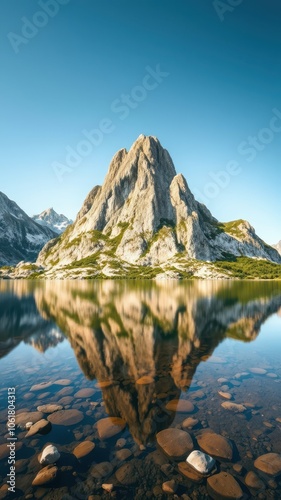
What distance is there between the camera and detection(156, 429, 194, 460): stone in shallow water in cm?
1053

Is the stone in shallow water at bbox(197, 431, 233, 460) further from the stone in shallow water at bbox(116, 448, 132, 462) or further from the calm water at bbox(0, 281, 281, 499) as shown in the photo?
the stone in shallow water at bbox(116, 448, 132, 462)

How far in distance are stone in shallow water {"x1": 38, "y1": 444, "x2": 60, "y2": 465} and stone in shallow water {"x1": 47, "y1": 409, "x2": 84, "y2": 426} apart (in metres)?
2.53

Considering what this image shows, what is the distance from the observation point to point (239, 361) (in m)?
23.1

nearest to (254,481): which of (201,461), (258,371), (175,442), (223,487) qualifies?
(223,487)

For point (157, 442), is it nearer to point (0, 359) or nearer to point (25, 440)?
point (25, 440)

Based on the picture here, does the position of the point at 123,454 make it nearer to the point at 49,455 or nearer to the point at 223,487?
the point at 49,455

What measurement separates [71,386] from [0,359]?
946 cm

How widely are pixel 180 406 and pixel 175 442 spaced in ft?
11.5

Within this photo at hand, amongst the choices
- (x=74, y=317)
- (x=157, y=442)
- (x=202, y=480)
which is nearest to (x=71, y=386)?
(x=157, y=442)

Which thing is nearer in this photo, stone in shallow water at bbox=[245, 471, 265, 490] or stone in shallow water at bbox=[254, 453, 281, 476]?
stone in shallow water at bbox=[245, 471, 265, 490]

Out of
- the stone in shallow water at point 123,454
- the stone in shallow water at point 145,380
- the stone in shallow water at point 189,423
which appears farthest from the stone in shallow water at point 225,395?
the stone in shallow water at point 123,454

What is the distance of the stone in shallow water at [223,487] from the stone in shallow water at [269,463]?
139 cm

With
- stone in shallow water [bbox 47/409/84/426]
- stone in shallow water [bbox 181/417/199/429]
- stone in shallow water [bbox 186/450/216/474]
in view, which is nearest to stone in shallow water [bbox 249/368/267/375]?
stone in shallow water [bbox 181/417/199/429]

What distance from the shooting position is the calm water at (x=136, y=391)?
369 inches
